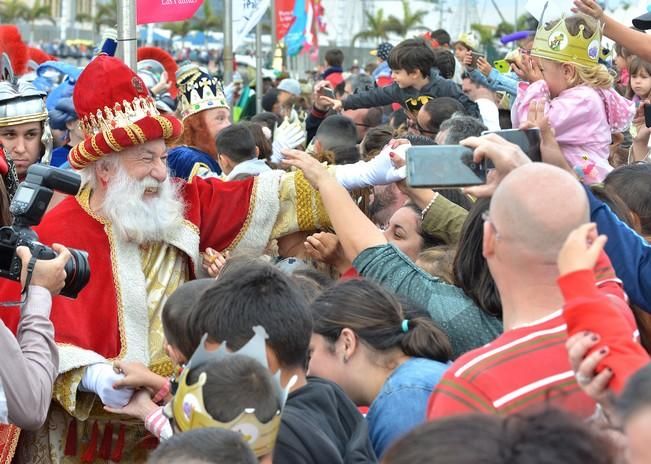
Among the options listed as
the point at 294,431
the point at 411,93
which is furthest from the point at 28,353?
the point at 411,93

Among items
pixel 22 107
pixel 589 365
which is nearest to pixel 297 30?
pixel 22 107

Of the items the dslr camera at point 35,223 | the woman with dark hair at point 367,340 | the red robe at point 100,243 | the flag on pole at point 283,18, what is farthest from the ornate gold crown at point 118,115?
the flag on pole at point 283,18

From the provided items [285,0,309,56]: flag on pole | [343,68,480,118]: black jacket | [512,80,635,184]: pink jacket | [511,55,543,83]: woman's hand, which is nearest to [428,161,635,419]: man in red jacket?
[512,80,635,184]: pink jacket

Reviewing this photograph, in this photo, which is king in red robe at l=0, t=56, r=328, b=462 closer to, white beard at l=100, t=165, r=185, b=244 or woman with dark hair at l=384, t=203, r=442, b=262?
white beard at l=100, t=165, r=185, b=244

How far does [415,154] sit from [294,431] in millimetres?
793

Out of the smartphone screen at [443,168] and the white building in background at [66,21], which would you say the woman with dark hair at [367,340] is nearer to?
the smartphone screen at [443,168]

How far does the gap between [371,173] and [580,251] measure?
2154 millimetres

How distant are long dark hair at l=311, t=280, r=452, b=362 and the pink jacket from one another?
198 cm

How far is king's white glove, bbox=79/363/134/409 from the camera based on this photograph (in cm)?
405

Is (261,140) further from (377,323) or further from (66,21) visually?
(66,21)

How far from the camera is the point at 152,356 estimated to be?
4391mm

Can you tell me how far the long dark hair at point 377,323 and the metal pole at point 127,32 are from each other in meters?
2.39

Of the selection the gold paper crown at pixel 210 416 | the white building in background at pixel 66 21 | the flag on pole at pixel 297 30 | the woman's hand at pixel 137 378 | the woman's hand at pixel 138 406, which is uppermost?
the gold paper crown at pixel 210 416

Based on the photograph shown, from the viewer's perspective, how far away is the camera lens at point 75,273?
3.61 m
